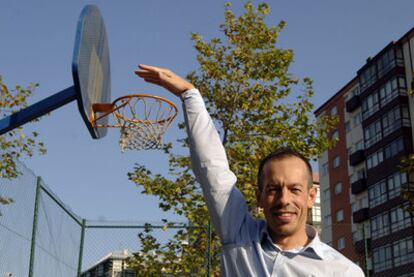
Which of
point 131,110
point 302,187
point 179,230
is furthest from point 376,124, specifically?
point 302,187

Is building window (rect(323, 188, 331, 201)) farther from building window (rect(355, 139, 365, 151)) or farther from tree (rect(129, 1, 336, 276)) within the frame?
tree (rect(129, 1, 336, 276))

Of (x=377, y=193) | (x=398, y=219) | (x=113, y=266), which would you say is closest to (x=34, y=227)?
(x=113, y=266)

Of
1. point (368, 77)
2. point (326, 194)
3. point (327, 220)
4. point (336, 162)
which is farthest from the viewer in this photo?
point (326, 194)

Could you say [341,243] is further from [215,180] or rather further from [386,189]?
[215,180]

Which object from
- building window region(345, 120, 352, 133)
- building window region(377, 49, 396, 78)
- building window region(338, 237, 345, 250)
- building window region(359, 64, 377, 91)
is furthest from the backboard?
building window region(345, 120, 352, 133)

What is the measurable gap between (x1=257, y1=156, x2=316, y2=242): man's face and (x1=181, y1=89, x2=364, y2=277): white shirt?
0.21 ft

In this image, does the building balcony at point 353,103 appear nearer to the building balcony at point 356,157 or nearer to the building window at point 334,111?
the building window at point 334,111

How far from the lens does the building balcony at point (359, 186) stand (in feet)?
138

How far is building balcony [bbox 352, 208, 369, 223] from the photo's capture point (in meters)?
41.4

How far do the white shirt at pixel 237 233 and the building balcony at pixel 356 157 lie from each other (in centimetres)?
4175

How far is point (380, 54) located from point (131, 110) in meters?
33.8

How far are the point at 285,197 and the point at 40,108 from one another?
6.77 metres

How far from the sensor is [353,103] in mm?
45000

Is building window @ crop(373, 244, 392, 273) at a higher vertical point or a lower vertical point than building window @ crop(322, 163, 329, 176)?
lower
